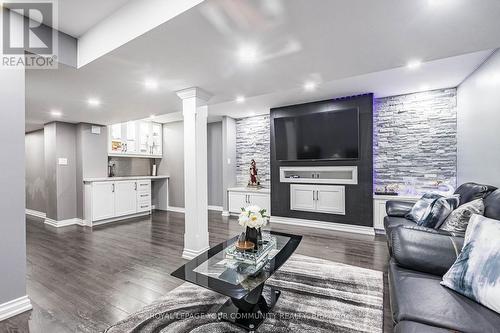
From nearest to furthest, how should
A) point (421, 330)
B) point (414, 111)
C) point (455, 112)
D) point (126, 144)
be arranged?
point (421, 330)
point (455, 112)
point (414, 111)
point (126, 144)

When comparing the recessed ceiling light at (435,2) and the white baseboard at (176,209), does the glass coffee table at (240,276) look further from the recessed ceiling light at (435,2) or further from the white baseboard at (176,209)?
the white baseboard at (176,209)

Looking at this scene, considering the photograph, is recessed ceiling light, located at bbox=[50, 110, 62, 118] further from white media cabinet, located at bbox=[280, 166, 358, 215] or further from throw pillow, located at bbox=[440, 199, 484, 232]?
throw pillow, located at bbox=[440, 199, 484, 232]

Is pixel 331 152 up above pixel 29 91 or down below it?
below

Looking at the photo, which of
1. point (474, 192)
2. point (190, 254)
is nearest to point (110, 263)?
point (190, 254)

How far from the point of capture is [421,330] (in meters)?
0.99

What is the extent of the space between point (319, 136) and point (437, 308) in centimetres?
349

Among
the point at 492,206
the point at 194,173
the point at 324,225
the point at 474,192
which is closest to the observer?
the point at 492,206

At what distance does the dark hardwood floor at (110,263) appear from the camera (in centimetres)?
184

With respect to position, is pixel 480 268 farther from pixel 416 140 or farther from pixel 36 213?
pixel 36 213

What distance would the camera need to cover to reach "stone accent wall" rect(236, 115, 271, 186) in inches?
214

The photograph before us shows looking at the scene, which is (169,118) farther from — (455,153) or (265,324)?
(455,153)

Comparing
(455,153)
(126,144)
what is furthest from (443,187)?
(126,144)

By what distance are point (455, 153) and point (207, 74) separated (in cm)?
400

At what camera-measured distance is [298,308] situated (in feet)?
6.11
